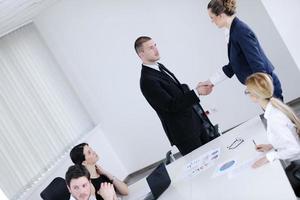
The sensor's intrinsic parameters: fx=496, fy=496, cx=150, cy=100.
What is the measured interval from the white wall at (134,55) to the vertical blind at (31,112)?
11.7 inches

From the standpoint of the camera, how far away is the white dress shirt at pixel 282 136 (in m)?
2.96

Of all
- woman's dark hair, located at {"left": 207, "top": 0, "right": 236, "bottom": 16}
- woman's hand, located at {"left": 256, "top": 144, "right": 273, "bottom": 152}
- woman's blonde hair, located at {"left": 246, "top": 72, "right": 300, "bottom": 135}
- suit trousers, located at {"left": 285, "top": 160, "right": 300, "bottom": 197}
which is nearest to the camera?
suit trousers, located at {"left": 285, "top": 160, "right": 300, "bottom": 197}

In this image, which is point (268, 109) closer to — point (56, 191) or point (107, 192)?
point (107, 192)

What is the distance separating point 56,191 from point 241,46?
200 centimetres

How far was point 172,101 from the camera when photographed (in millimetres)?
4516

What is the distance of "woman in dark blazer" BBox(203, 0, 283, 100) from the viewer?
405cm

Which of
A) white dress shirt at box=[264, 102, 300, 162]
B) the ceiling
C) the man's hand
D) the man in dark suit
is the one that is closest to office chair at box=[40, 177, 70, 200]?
the man's hand

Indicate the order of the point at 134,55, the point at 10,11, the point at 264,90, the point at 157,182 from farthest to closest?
the point at 134,55, the point at 10,11, the point at 157,182, the point at 264,90

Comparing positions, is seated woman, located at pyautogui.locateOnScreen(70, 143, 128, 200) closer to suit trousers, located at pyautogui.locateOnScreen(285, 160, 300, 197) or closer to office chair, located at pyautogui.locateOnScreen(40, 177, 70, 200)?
office chair, located at pyautogui.locateOnScreen(40, 177, 70, 200)

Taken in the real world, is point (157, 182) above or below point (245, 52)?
below

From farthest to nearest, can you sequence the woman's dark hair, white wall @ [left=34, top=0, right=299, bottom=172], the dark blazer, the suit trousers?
white wall @ [left=34, top=0, right=299, bottom=172]
the woman's dark hair
the dark blazer
the suit trousers

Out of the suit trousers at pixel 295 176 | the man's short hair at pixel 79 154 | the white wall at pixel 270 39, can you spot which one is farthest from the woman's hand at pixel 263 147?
the white wall at pixel 270 39

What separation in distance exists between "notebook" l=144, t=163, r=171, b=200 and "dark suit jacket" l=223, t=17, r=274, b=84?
3.68ft

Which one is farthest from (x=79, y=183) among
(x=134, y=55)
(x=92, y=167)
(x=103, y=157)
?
(x=134, y=55)
